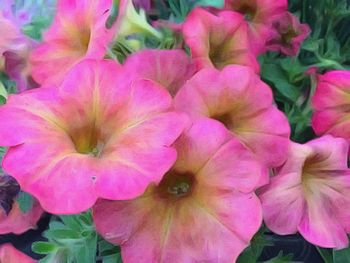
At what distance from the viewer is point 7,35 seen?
0.63 metres

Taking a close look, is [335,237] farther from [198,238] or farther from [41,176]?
[41,176]

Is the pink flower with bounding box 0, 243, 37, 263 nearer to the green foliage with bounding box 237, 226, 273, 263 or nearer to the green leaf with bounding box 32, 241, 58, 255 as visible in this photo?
the green leaf with bounding box 32, 241, 58, 255

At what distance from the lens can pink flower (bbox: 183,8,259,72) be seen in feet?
1.85

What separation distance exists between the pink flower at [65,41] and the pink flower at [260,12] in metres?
0.16

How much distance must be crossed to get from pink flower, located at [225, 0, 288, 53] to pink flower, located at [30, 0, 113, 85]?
163mm

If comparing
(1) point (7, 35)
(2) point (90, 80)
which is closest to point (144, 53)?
(2) point (90, 80)

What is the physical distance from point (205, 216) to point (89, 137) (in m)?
0.10

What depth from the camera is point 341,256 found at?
22.1 inches

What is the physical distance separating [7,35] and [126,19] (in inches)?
4.8

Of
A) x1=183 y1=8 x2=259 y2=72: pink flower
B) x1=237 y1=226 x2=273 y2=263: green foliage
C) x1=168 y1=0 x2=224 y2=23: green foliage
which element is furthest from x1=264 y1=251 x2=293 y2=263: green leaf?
x1=168 y1=0 x2=224 y2=23: green foliage

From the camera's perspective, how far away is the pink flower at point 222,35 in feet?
1.85

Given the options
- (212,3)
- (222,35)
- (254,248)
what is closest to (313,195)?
(254,248)

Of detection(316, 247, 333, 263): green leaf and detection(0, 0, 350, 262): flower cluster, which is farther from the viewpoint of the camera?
detection(316, 247, 333, 263): green leaf

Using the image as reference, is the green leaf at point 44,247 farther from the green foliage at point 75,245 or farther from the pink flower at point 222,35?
the pink flower at point 222,35
